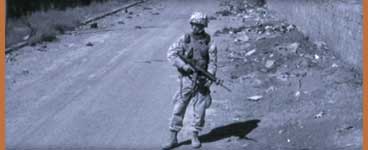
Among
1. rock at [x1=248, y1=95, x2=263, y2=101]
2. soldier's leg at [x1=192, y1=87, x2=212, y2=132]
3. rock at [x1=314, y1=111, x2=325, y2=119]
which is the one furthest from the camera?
rock at [x1=248, y1=95, x2=263, y2=101]

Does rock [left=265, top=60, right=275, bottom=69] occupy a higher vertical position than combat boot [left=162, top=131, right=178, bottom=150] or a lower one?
lower

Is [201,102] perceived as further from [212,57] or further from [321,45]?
[321,45]

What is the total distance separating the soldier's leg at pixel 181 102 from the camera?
22.8ft

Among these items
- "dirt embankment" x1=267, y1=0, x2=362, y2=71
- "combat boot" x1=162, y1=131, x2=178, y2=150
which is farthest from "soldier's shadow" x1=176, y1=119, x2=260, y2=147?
"dirt embankment" x1=267, y1=0, x2=362, y2=71

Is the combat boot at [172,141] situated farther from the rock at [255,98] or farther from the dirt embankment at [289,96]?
the rock at [255,98]

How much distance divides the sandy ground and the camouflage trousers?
449 mm

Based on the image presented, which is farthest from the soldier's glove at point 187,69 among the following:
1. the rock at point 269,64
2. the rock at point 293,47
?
the rock at point 293,47

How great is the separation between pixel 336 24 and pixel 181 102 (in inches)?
232

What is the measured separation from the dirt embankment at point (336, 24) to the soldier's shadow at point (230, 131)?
2500mm

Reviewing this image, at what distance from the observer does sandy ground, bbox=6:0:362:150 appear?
7699mm

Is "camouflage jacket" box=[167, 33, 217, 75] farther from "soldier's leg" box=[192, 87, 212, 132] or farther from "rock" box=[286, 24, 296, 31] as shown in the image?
"rock" box=[286, 24, 296, 31]

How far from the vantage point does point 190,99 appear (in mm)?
7062

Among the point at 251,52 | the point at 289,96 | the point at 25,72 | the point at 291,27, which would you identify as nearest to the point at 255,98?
the point at 289,96

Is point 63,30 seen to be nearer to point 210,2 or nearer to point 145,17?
point 145,17
